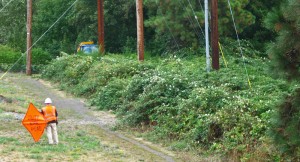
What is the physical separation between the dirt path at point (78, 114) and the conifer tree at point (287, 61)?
7.55m

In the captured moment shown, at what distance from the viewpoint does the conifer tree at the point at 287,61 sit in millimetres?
9297

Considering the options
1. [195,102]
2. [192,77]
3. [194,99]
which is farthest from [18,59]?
[195,102]

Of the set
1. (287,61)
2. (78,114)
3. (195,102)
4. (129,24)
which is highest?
(287,61)

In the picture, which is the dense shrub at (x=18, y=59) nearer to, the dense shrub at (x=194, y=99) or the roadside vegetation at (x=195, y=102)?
the dense shrub at (x=194, y=99)

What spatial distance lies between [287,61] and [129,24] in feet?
142

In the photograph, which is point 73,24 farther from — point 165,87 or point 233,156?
point 233,156

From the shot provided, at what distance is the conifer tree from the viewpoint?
9.30m

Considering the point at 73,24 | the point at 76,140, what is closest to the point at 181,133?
the point at 76,140

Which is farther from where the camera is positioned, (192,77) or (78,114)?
(78,114)

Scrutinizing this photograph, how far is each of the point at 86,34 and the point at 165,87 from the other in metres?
32.5

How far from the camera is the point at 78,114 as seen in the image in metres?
27.3

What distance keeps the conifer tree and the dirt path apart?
24.8 feet

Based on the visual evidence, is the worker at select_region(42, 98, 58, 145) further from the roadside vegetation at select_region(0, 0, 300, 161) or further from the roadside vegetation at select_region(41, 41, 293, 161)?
the roadside vegetation at select_region(41, 41, 293, 161)

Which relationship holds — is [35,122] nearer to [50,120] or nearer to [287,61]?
[50,120]
